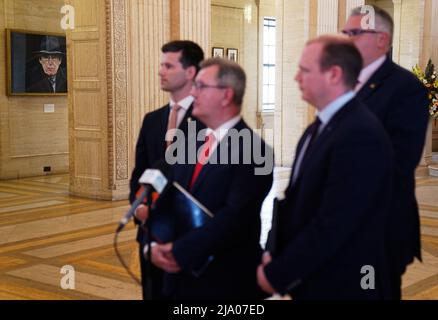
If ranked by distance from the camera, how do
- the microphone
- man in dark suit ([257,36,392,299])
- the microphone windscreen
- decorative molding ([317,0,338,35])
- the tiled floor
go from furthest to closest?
decorative molding ([317,0,338,35]), the tiled floor, the microphone windscreen, the microphone, man in dark suit ([257,36,392,299])

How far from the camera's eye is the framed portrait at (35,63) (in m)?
13.0

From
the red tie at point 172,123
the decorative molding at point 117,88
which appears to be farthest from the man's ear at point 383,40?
the decorative molding at point 117,88

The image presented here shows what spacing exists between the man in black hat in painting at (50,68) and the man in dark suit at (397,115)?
433 inches

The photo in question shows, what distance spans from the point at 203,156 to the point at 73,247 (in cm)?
439

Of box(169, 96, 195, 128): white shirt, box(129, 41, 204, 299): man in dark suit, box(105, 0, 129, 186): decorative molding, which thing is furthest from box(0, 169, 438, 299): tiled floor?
box(169, 96, 195, 128): white shirt

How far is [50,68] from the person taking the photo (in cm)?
1366

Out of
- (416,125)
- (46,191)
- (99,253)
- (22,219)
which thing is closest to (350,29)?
(416,125)

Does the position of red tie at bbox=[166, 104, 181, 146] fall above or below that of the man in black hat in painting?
below

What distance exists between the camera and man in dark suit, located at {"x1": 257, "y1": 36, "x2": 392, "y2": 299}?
2.47 meters

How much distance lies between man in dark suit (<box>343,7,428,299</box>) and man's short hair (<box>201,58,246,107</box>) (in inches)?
25.4

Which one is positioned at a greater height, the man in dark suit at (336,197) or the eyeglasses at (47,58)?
the eyeglasses at (47,58)

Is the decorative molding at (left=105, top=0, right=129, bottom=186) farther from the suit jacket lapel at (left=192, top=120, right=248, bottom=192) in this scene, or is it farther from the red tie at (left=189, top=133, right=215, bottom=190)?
the suit jacket lapel at (left=192, top=120, right=248, bottom=192)

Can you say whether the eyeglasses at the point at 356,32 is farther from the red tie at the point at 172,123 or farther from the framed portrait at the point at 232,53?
the framed portrait at the point at 232,53
